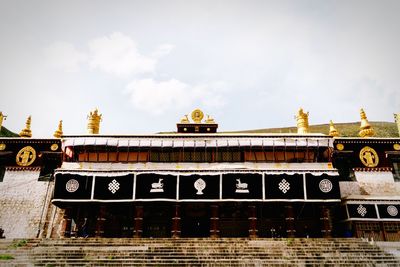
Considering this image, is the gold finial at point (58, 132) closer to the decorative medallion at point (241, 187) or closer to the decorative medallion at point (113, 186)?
the decorative medallion at point (113, 186)

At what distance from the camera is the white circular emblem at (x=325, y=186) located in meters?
24.9

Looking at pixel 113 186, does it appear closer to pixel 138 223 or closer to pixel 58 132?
pixel 138 223

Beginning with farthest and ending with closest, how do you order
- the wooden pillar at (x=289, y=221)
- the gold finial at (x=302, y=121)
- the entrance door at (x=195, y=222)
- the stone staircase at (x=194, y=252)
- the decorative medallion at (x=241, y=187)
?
the gold finial at (x=302, y=121)
the entrance door at (x=195, y=222)
the decorative medallion at (x=241, y=187)
the wooden pillar at (x=289, y=221)
the stone staircase at (x=194, y=252)

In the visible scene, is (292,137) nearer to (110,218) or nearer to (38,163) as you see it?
(110,218)

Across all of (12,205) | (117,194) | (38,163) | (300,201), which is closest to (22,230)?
(12,205)

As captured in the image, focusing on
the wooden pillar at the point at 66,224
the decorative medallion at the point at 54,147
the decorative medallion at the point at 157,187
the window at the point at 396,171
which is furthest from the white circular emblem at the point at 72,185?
the window at the point at 396,171

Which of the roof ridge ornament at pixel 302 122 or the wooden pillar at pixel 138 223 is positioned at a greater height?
the roof ridge ornament at pixel 302 122

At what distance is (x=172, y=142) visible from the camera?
26.8 m

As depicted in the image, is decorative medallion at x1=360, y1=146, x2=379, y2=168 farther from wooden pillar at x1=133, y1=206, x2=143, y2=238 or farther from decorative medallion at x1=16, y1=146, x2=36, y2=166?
decorative medallion at x1=16, y1=146, x2=36, y2=166

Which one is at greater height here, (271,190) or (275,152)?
(275,152)

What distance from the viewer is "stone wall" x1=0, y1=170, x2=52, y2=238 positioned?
A: 91.8ft

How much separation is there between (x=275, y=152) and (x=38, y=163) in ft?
62.6

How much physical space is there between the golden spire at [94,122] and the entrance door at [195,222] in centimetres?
1112

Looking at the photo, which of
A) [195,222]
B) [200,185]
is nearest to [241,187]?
[200,185]
